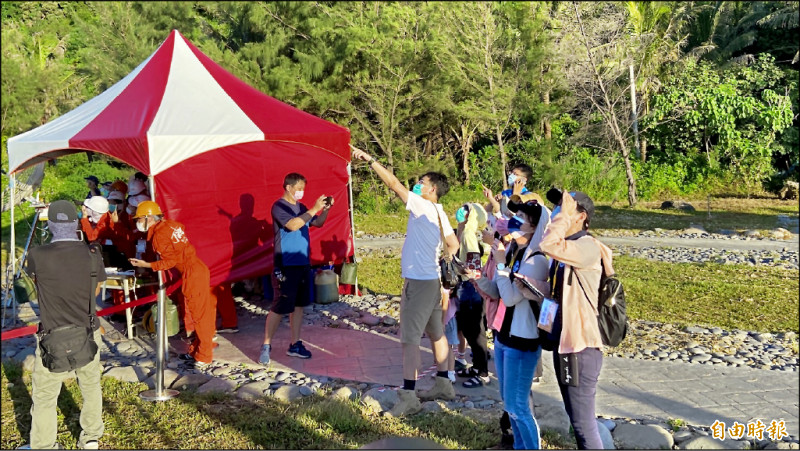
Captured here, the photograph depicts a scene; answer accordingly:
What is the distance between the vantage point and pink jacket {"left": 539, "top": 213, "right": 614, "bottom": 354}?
3508 millimetres

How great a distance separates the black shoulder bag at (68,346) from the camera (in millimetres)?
4230

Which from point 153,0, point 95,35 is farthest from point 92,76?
point 153,0

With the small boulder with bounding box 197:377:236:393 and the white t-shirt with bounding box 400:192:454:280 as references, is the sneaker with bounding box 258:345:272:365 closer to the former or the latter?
the small boulder with bounding box 197:377:236:393

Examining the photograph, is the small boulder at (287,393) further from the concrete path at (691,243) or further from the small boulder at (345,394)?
the concrete path at (691,243)

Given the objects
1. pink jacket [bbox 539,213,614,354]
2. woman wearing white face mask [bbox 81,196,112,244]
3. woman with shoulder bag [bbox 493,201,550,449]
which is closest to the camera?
pink jacket [bbox 539,213,614,354]

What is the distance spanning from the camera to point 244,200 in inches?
343

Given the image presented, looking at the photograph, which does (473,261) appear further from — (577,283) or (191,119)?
(191,119)

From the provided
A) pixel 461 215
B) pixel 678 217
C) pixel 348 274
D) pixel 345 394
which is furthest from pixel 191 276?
pixel 678 217

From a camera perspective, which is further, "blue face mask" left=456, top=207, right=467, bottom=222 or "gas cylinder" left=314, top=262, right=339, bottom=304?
"gas cylinder" left=314, top=262, right=339, bottom=304

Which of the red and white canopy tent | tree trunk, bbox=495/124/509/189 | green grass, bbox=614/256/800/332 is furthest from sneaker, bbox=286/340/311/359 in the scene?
tree trunk, bbox=495/124/509/189

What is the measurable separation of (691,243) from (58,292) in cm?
1216

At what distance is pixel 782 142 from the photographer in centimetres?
2333

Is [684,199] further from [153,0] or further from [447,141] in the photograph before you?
[153,0]

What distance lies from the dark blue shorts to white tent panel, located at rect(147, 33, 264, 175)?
4.78 ft
